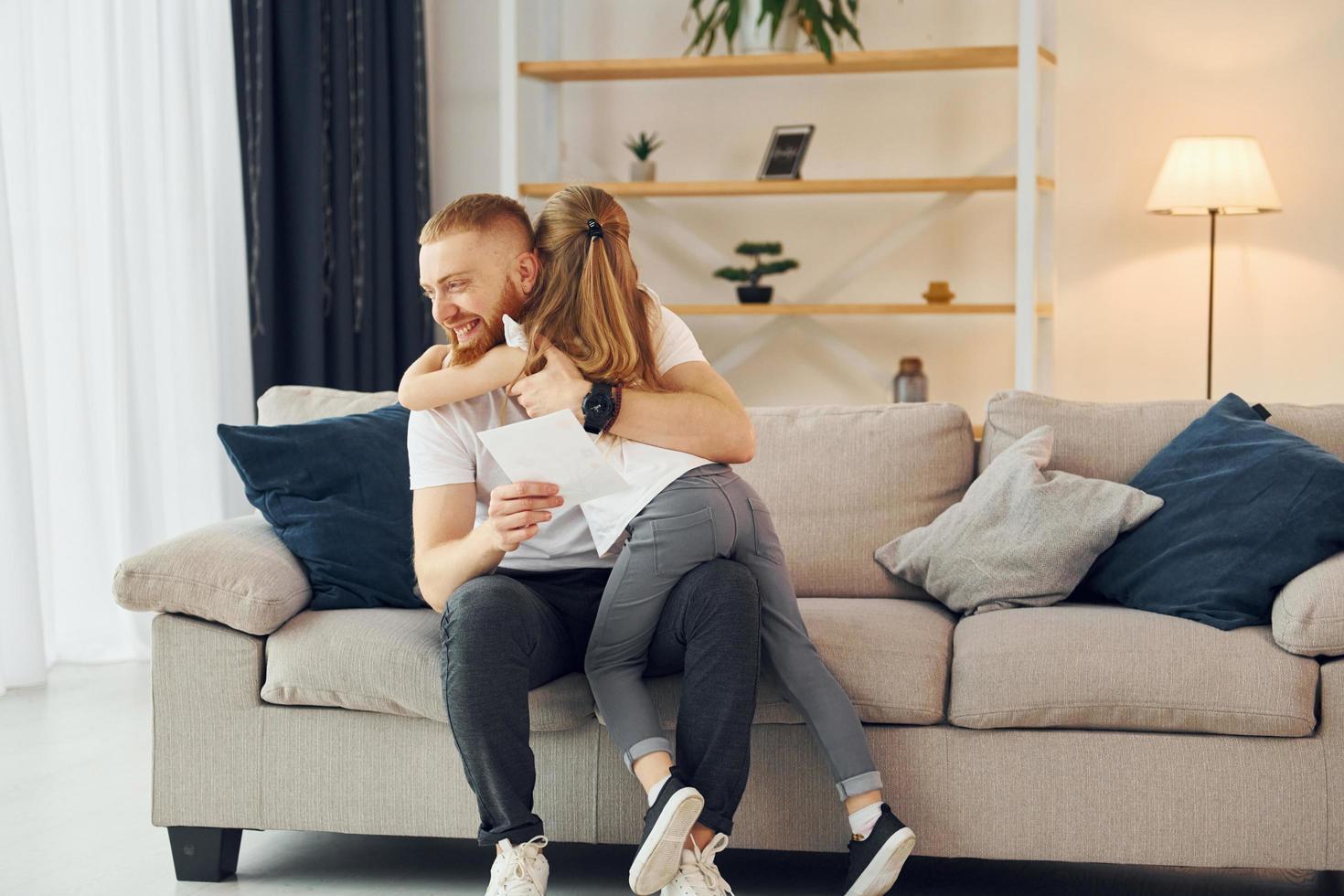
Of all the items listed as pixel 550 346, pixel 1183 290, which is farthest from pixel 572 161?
pixel 550 346

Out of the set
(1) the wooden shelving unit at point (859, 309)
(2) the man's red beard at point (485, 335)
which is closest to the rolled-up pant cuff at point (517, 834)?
(2) the man's red beard at point (485, 335)

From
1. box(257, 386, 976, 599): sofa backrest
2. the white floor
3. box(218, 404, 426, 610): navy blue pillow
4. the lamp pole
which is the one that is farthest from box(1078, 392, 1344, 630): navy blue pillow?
the lamp pole

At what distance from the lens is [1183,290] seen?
13.7 ft

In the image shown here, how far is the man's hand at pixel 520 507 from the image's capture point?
5.83 ft

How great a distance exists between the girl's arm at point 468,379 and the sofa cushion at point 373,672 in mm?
368

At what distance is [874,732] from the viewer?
199 centimetres

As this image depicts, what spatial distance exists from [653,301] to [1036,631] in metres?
0.73

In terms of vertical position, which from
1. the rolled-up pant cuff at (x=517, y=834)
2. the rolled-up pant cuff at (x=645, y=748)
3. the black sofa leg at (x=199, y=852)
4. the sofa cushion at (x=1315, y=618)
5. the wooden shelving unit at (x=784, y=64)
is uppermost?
the wooden shelving unit at (x=784, y=64)

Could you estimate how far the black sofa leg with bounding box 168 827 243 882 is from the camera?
84.0 inches

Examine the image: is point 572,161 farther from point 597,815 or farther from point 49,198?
point 597,815

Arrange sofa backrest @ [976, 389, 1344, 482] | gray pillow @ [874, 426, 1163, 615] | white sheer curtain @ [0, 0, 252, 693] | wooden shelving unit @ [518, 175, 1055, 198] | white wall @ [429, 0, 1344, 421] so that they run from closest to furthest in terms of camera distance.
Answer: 1. gray pillow @ [874, 426, 1163, 615]
2. sofa backrest @ [976, 389, 1344, 482]
3. white sheer curtain @ [0, 0, 252, 693]
4. wooden shelving unit @ [518, 175, 1055, 198]
5. white wall @ [429, 0, 1344, 421]

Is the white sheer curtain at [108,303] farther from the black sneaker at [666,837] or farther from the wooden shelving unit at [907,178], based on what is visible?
Answer: the black sneaker at [666,837]

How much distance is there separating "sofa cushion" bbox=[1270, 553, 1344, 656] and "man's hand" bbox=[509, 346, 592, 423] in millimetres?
1018

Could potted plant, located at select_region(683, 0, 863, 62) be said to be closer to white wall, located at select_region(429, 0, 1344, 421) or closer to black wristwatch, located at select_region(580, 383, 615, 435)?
white wall, located at select_region(429, 0, 1344, 421)
